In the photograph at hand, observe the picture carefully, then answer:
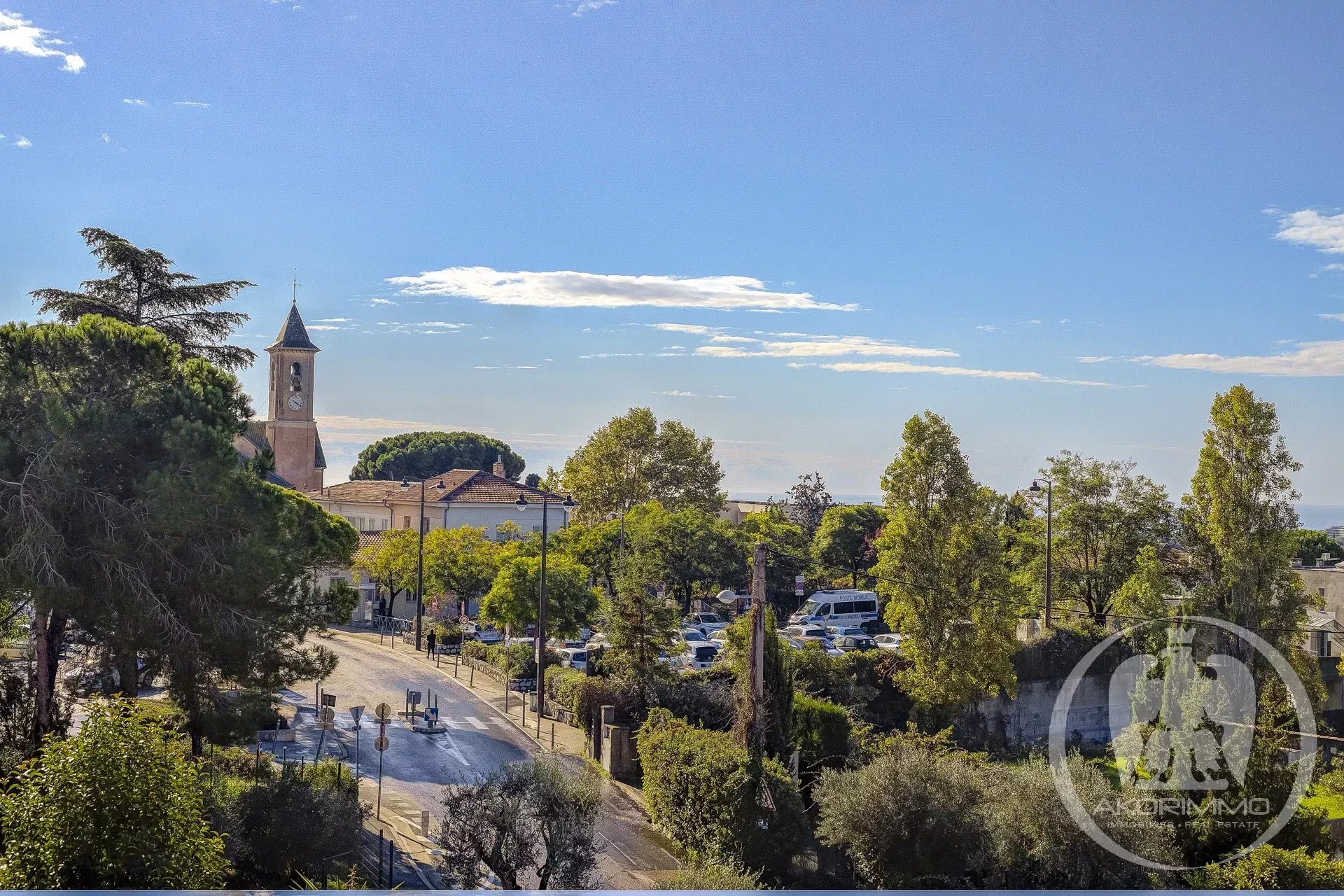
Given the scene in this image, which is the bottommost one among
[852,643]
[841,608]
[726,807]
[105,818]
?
[726,807]

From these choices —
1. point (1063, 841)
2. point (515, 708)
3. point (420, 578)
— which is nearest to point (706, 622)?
point (420, 578)

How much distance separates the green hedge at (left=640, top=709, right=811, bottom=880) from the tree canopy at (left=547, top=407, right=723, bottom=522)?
126 feet

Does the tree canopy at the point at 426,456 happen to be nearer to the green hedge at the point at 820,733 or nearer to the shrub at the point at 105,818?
the green hedge at the point at 820,733

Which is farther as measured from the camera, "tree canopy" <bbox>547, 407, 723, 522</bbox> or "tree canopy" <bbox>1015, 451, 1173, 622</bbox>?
"tree canopy" <bbox>547, 407, 723, 522</bbox>

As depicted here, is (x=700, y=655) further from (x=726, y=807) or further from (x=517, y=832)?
(x=517, y=832)

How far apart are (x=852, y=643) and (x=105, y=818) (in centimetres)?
3307

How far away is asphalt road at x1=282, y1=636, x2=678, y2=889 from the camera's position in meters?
19.7

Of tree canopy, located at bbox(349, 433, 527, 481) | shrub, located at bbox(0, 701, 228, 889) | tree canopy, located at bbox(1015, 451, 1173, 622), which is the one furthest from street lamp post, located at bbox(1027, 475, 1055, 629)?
tree canopy, located at bbox(349, 433, 527, 481)

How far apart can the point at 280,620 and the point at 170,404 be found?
3627mm

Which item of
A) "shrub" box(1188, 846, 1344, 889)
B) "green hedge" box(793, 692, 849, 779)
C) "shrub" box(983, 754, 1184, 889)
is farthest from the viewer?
"green hedge" box(793, 692, 849, 779)

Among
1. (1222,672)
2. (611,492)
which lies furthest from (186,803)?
(611,492)

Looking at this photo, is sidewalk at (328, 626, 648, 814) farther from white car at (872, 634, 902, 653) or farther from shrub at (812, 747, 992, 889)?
white car at (872, 634, 902, 653)

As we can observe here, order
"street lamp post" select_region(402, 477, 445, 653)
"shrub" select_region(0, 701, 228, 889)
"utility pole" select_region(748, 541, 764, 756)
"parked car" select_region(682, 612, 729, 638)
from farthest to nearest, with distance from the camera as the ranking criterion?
"parked car" select_region(682, 612, 729, 638) < "street lamp post" select_region(402, 477, 445, 653) < "utility pole" select_region(748, 541, 764, 756) < "shrub" select_region(0, 701, 228, 889)

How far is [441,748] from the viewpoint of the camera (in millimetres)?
25953
